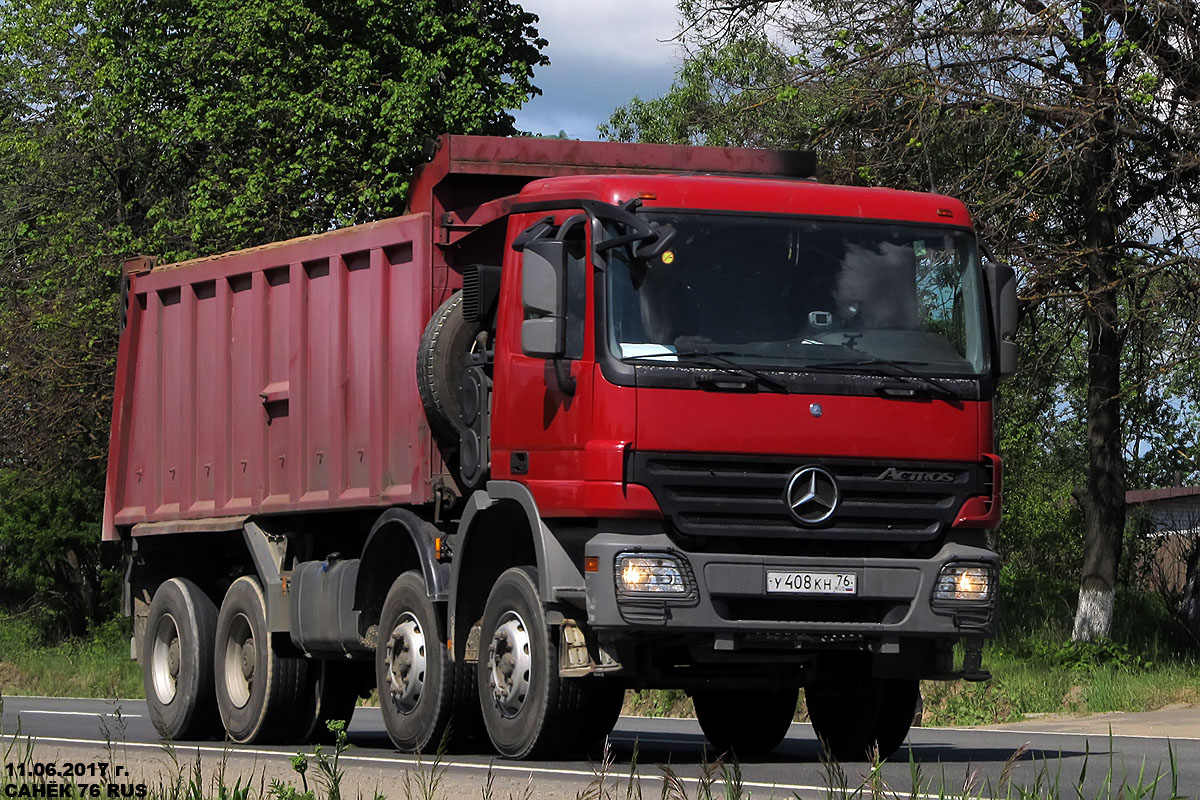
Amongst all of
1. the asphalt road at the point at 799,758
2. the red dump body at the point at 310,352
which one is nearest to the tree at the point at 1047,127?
the asphalt road at the point at 799,758

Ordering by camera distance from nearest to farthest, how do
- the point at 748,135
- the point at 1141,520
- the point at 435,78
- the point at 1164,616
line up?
1. the point at 748,135
2. the point at 1164,616
3. the point at 1141,520
4. the point at 435,78

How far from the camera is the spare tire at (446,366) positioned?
11469 millimetres

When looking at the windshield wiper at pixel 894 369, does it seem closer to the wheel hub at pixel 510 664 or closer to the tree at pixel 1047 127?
the wheel hub at pixel 510 664

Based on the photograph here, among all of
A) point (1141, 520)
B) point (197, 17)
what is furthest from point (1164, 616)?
point (197, 17)

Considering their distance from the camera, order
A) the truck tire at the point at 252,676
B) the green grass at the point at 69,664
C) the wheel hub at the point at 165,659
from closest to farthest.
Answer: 1. the truck tire at the point at 252,676
2. the wheel hub at the point at 165,659
3. the green grass at the point at 69,664

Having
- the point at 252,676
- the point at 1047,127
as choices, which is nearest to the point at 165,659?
the point at 252,676

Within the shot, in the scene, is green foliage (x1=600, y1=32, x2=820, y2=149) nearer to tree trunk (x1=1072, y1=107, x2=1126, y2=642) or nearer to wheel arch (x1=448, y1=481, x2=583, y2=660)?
tree trunk (x1=1072, y1=107, x2=1126, y2=642)

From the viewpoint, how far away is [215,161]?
33.0 m

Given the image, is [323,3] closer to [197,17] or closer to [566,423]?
[197,17]

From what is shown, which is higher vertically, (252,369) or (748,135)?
(748,135)

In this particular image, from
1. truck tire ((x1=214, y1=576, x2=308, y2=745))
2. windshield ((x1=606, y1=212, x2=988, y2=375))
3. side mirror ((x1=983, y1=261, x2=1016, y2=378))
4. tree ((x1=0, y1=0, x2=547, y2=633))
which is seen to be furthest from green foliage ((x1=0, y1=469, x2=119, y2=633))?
side mirror ((x1=983, y1=261, x2=1016, y2=378))

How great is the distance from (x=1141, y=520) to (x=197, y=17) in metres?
17.6

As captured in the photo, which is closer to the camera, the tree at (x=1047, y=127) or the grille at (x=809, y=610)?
the grille at (x=809, y=610)

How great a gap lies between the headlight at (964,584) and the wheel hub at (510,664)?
2.22 meters
